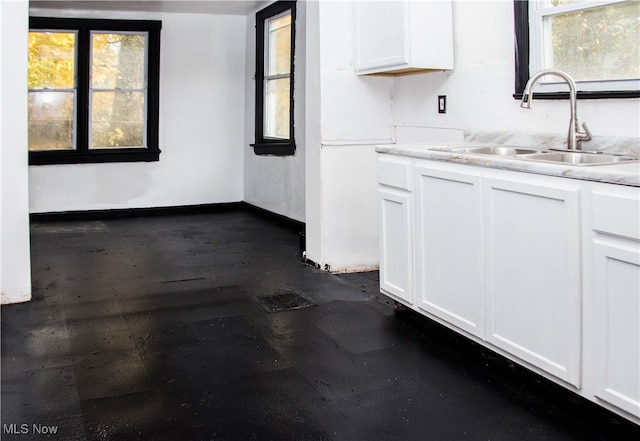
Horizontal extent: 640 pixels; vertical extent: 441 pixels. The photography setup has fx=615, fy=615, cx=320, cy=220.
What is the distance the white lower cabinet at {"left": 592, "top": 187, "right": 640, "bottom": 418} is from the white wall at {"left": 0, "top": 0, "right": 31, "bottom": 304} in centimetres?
293

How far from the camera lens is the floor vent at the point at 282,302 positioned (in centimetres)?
346

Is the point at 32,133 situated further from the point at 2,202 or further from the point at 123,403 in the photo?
the point at 123,403

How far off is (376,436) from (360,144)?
253 centimetres

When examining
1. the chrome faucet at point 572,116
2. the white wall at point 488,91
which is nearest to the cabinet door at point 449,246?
the chrome faucet at point 572,116

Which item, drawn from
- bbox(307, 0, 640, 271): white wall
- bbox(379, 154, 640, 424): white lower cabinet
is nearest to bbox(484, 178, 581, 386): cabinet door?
bbox(379, 154, 640, 424): white lower cabinet

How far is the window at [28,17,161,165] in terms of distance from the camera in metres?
6.39

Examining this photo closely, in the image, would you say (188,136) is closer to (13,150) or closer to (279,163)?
(279,163)

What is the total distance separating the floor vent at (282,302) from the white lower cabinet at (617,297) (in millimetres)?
1802

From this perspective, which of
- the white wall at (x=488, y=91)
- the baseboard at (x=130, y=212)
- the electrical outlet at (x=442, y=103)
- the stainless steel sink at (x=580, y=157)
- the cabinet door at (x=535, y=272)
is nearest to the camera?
the cabinet door at (x=535, y=272)

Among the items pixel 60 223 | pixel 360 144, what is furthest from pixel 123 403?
pixel 60 223

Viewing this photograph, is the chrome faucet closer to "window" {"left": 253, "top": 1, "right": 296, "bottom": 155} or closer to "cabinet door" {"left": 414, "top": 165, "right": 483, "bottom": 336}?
"cabinet door" {"left": 414, "top": 165, "right": 483, "bottom": 336}

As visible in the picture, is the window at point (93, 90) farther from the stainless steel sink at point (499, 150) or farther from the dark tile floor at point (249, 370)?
the stainless steel sink at point (499, 150)

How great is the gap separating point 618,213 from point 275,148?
4676 millimetres

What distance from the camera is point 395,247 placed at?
3.15m
